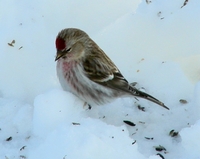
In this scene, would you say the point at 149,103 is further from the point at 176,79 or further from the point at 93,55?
the point at 93,55

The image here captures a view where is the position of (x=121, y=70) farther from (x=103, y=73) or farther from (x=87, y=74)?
(x=87, y=74)

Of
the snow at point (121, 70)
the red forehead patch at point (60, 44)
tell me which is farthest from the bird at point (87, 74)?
the snow at point (121, 70)

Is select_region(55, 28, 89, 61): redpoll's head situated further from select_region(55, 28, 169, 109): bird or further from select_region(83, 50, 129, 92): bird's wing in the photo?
select_region(83, 50, 129, 92): bird's wing

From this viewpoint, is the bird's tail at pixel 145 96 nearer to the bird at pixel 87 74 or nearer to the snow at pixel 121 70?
the bird at pixel 87 74

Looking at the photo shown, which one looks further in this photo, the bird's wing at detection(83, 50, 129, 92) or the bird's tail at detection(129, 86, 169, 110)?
the bird's wing at detection(83, 50, 129, 92)

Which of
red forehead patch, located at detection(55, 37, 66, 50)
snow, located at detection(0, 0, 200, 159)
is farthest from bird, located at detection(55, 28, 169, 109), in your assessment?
snow, located at detection(0, 0, 200, 159)

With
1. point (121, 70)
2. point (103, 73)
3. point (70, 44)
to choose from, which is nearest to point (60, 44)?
point (70, 44)
